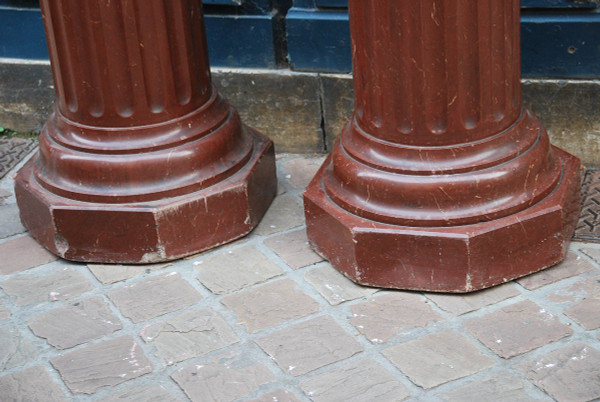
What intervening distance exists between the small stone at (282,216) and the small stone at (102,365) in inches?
32.7

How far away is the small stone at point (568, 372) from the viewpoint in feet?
8.65

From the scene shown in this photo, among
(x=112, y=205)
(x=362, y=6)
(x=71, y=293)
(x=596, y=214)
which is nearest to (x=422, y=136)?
(x=362, y=6)

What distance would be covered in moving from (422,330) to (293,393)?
0.50 meters

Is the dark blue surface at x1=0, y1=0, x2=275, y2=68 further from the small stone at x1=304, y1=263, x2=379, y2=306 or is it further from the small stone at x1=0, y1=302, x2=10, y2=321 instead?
the small stone at x1=0, y1=302, x2=10, y2=321

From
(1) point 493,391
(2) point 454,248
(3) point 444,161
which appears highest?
(3) point 444,161

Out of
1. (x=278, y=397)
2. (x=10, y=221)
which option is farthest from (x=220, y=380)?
(x=10, y=221)

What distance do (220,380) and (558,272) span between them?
4.03 ft

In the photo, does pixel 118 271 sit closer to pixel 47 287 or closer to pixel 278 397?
pixel 47 287

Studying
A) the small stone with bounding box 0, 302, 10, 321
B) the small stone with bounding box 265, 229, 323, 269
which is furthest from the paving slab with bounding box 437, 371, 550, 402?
the small stone with bounding box 0, 302, 10, 321

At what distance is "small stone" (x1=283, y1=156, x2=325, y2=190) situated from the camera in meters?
4.04

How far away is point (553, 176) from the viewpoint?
3262 millimetres

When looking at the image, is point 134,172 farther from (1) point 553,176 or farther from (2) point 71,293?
(1) point 553,176

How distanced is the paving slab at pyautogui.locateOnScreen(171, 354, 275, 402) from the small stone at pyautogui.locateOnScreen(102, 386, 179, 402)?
2.2 inches

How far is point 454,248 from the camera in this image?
304cm
